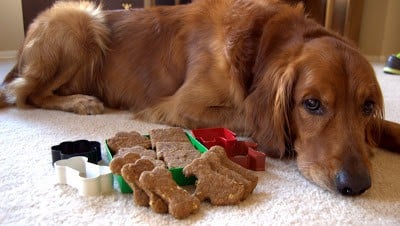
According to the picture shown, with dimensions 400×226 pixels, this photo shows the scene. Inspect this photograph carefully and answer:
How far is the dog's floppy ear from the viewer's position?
4.73 feet

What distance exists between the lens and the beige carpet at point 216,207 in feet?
3.60

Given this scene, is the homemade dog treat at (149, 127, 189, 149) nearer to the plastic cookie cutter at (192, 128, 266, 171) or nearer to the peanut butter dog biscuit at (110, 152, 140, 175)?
the plastic cookie cutter at (192, 128, 266, 171)

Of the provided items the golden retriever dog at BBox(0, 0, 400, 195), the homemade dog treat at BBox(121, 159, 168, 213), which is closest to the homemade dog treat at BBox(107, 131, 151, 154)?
the homemade dog treat at BBox(121, 159, 168, 213)

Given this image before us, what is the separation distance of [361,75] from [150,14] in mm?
1232

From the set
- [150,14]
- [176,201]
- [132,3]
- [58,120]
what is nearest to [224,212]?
[176,201]

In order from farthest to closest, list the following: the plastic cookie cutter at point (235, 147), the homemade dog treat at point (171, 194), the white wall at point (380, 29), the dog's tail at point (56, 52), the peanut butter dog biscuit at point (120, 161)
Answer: the white wall at point (380, 29), the dog's tail at point (56, 52), the plastic cookie cutter at point (235, 147), the peanut butter dog biscuit at point (120, 161), the homemade dog treat at point (171, 194)

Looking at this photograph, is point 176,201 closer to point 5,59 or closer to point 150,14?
point 150,14

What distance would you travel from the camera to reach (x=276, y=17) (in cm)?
173

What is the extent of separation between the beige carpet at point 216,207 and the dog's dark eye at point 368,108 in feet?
0.67

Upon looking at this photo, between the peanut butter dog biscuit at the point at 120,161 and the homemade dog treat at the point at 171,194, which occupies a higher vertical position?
the peanut butter dog biscuit at the point at 120,161

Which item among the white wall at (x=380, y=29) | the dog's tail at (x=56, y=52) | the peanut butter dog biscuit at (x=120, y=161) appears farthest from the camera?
the white wall at (x=380, y=29)

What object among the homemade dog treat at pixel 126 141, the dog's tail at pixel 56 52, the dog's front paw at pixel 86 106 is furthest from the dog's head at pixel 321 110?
the dog's tail at pixel 56 52

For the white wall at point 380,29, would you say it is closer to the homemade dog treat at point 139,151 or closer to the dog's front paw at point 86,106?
the dog's front paw at point 86,106

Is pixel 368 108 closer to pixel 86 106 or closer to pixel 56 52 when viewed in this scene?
pixel 86 106
